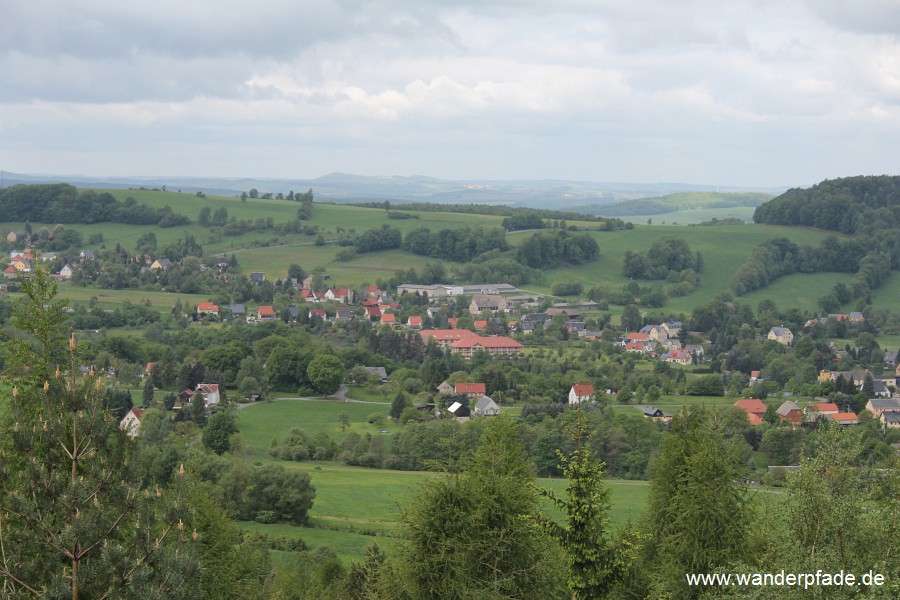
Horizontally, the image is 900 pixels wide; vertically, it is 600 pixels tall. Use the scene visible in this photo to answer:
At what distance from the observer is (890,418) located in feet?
173

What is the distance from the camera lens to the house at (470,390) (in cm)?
5884

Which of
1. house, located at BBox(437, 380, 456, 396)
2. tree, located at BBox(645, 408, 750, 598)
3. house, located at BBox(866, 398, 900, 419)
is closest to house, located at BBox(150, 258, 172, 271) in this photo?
house, located at BBox(437, 380, 456, 396)

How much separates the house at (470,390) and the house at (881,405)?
2197 cm

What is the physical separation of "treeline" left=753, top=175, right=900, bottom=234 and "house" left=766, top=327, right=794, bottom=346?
38740 millimetres

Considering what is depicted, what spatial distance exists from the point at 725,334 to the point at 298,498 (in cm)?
5143

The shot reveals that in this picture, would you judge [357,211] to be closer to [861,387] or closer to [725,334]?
[725,334]

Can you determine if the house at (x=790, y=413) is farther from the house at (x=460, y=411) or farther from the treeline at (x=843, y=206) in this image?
the treeline at (x=843, y=206)

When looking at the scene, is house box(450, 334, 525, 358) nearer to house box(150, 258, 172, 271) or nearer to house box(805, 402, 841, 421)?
house box(805, 402, 841, 421)

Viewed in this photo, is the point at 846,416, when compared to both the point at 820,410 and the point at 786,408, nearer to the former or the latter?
the point at 820,410

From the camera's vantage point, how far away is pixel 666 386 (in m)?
61.4

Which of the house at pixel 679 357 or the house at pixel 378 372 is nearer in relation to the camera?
the house at pixel 378 372

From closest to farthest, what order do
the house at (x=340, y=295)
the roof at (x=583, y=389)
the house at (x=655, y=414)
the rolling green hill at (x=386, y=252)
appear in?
the house at (x=655, y=414) < the roof at (x=583, y=389) < the house at (x=340, y=295) < the rolling green hill at (x=386, y=252)

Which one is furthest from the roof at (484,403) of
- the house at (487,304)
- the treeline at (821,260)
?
the treeline at (821,260)

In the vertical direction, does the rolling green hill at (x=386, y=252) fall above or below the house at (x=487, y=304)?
above
